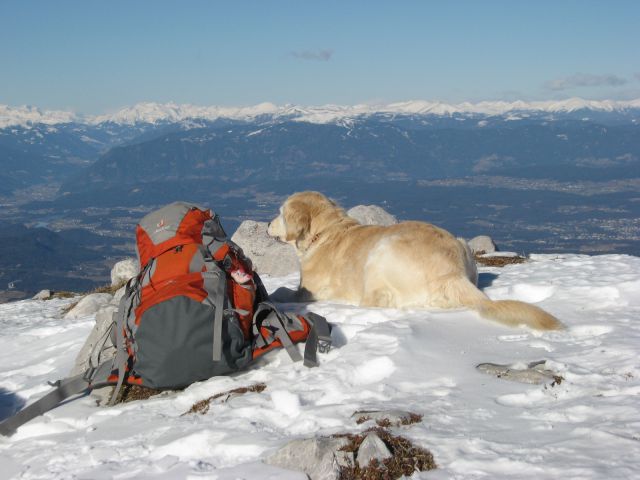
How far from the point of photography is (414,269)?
7855mm

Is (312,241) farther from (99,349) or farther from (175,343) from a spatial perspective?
(175,343)

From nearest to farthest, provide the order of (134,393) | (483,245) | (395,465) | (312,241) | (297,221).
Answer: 1. (395,465)
2. (134,393)
3. (297,221)
4. (312,241)
5. (483,245)

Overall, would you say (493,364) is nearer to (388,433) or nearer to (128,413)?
(388,433)

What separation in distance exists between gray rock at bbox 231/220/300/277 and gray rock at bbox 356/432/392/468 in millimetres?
13402

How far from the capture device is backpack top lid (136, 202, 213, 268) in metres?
6.88

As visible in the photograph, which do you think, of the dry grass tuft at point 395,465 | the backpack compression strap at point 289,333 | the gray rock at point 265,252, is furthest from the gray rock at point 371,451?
the gray rock at point 265,252

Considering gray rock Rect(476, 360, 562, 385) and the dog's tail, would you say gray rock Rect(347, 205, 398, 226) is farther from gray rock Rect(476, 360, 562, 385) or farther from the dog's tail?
gray rock Rect(476, 360, 562, 385)

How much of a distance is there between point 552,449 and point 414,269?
165 inches

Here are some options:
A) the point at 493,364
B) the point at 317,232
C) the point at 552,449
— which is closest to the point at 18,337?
the point at 317,232

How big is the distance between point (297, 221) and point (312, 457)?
5874 mm

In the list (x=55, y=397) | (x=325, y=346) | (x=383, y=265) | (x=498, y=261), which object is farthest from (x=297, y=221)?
(x=498, y=261)

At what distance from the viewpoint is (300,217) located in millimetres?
9492

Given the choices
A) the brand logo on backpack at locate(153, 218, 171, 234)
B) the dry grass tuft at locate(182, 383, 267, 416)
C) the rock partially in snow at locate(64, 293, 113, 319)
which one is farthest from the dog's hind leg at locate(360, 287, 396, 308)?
the rock partially in snow at locate(64, 293, 113, 319)

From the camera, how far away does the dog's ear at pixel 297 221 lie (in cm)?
948
